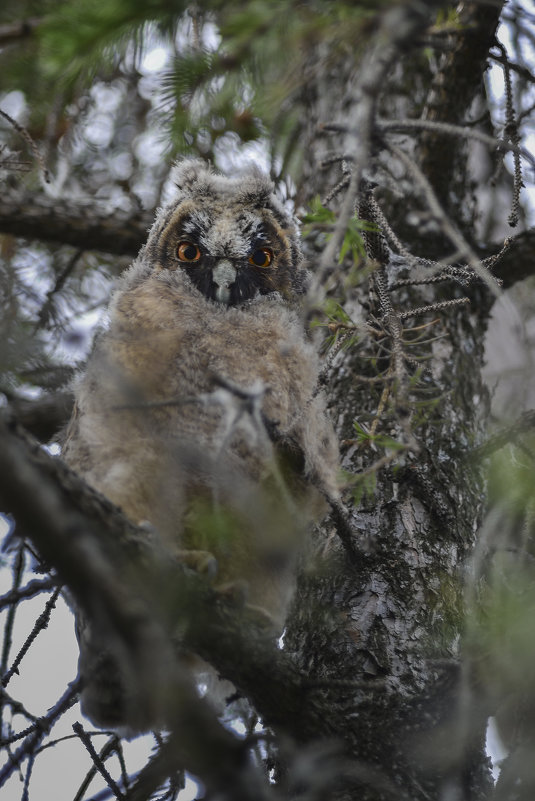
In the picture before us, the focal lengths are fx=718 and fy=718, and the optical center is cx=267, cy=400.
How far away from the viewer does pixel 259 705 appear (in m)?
1.97

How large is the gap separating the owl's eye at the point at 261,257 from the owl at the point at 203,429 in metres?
0.03

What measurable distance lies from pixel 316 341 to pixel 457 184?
Answer: 1152 millimetres

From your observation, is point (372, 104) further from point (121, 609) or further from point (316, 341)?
point (316, 341)

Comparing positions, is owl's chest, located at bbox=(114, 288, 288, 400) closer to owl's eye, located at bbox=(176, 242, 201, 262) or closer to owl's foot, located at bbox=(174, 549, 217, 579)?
owl's eye, located at bbox=(176, 242, 201, 262)

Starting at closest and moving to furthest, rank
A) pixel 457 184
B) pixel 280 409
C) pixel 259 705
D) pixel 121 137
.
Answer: pixel 259 705, pixel 280 409, pixel 457 184, pixel 121 137

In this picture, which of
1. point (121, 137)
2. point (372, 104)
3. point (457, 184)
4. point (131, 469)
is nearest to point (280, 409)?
point (131, 469)

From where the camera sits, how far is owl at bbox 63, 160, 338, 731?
2234 millimetres

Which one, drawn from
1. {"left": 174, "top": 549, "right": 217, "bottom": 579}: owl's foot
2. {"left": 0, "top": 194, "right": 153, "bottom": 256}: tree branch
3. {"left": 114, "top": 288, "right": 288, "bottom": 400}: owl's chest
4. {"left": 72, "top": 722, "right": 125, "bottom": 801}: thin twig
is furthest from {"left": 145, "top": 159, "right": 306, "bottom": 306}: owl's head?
{"left": 72, "top": 722, "right": 125, "bottom": 801}: thin twig

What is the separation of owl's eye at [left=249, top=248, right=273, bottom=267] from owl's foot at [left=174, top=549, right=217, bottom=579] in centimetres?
143

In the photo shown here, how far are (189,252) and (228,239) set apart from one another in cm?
18

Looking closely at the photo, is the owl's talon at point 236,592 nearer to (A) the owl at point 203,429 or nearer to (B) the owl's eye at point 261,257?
(A) the owl at point 203,429

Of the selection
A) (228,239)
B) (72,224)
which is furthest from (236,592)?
(72,224)

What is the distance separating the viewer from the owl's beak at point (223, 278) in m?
2.89

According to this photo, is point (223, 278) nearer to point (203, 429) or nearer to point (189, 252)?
point (189, 252)
